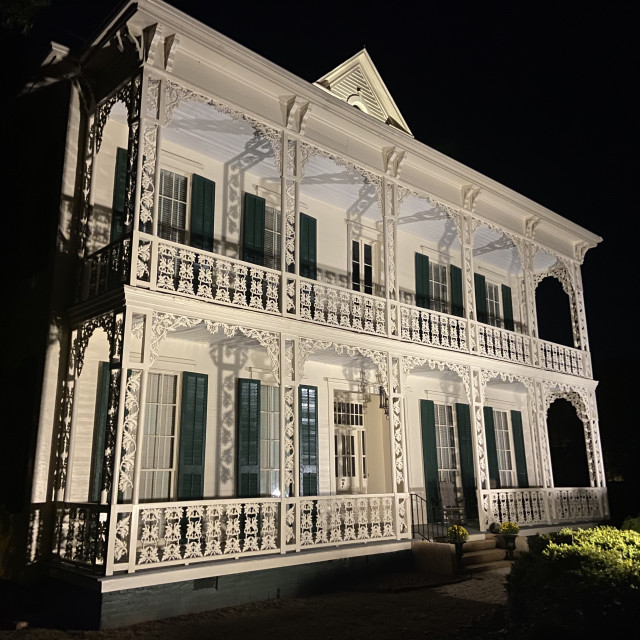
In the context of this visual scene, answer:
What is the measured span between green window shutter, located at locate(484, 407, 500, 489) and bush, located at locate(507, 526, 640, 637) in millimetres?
8753

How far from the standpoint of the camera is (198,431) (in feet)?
35.7

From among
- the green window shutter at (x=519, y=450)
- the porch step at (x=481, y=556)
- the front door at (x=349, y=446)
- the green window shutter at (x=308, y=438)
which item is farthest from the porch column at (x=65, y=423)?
the green window shutter at (x=519, y=450)

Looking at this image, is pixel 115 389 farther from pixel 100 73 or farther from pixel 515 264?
pixel 515 264

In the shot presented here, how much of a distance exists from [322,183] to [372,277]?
266 centimetres

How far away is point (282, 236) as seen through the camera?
10.7 m

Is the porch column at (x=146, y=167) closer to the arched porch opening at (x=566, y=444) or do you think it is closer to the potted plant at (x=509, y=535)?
the potted plant at (x=509, y=535)

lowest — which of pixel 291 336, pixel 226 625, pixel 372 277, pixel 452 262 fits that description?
pixel 226 625

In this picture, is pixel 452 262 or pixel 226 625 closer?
pixel 226 625

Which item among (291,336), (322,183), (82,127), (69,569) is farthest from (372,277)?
(69,569)

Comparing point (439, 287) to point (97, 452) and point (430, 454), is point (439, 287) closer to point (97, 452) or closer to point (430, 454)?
point (430, 454)

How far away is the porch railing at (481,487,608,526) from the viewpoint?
43.7 ft

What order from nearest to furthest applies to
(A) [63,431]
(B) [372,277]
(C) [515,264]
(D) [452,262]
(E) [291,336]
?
(A) [63,431] < (E) [291,336] < (B) [372,277] < (D) [452,262] < (C) [515,264]

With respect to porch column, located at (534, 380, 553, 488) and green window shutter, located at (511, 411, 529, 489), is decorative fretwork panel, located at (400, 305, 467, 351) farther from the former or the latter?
green window shutter, located at (511, 411, 529, 489)

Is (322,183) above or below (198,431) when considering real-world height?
above
